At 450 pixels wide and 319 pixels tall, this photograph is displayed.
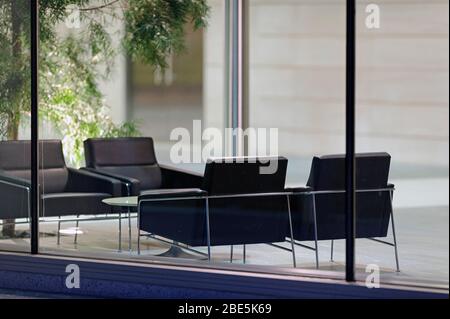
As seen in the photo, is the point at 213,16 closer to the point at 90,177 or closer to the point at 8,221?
the point at 90,177

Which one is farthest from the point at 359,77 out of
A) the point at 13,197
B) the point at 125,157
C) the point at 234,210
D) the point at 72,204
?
the point at 13,197

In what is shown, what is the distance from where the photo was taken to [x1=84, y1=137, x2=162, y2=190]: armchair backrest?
888 centimetres

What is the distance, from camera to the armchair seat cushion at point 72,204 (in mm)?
8594

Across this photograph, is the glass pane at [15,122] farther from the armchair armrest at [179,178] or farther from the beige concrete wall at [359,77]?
the beige concrete wall at [359,77]

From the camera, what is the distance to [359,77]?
748cm

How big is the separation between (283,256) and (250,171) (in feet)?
2.08

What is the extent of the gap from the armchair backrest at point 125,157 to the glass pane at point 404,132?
1924 mm

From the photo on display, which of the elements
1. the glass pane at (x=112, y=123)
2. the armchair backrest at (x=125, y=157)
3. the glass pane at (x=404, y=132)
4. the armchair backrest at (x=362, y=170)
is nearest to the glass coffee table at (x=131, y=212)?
the glass pane at (x=112, y=123)

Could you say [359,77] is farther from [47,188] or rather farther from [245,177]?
[47,188]

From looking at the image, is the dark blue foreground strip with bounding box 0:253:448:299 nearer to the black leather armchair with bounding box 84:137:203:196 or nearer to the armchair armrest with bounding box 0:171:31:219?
the armchair armrest with bounding box 0:171:31:219

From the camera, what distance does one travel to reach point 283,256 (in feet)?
26.0

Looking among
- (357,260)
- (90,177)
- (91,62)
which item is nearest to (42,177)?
(90,177)

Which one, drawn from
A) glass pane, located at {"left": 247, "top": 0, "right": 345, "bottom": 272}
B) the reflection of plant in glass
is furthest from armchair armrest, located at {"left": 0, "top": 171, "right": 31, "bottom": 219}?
glass pane, located at {"left": 247, "top": 0, "right": 345, "bottom": 272}

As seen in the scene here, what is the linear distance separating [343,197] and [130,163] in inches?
79.9
